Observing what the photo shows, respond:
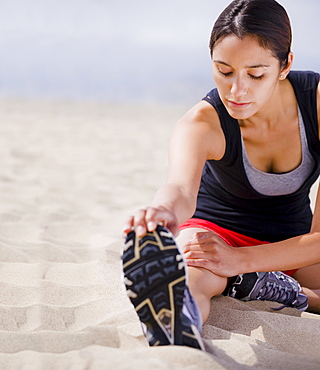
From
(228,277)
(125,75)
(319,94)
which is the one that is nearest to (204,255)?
(228,277)

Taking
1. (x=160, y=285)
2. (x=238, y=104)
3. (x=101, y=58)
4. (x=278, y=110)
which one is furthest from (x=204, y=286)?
(x=101, y=58)

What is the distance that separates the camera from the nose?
63.2 inches

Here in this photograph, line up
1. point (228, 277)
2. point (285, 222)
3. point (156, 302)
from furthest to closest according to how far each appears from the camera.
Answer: point (285, 222) < point (228, 277) < point (156, 302)

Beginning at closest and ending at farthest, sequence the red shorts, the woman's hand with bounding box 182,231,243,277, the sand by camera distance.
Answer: the sand → the woman's hand with bounding box 182,231,243,277 → the red shorts

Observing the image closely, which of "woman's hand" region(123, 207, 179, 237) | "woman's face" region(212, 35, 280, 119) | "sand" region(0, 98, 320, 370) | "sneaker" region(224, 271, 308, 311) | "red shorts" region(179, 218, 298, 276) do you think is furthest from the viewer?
"red shorts" region(179, 218, 298, 276)

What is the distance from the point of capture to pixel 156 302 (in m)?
1.27

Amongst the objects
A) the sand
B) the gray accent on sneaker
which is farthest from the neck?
the gray accent on sneaker

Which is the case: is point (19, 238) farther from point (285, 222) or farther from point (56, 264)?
point (285, 222)

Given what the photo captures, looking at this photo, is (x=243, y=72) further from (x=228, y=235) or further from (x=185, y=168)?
(x=228, y=235)

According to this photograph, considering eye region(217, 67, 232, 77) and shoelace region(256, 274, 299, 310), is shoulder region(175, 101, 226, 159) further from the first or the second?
shoelace region(256, 274, 299, 310)

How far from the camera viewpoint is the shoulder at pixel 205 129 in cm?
175

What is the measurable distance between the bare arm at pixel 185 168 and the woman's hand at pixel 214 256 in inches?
9.4

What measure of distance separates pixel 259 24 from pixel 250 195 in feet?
2.26

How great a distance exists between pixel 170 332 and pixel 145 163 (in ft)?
11.9
